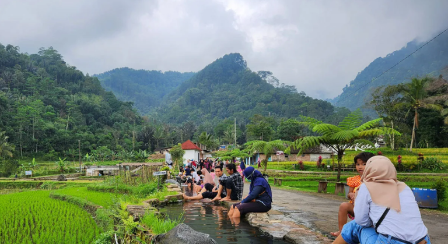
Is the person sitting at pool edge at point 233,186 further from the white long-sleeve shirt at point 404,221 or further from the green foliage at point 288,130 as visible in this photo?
the green foliage at point 288,130

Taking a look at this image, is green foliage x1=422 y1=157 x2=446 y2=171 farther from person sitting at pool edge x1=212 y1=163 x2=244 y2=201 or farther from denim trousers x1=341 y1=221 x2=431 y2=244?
denim trousers x1=341 y1=221 x2=431 y2=244

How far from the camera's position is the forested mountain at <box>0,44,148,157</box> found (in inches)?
2299

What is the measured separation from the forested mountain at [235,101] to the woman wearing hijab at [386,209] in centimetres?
9734

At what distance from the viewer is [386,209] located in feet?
8.22

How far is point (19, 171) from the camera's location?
3300 cm

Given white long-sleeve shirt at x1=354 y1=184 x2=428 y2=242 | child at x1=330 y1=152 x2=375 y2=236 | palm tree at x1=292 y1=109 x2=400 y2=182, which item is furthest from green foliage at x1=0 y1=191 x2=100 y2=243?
palm tree at x1=292 y1=109 x2=400 y2=182

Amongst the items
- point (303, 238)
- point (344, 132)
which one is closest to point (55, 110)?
point (344, 132)

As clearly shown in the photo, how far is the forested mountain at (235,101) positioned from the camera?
390 feet

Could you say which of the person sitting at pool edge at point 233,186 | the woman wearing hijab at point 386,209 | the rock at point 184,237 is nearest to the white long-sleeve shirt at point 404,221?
the woman wearing hijab at point 386,209

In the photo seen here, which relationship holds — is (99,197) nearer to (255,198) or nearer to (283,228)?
(255,198)

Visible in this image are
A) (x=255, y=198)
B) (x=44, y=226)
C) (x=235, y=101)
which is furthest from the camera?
(x=235, y=101)

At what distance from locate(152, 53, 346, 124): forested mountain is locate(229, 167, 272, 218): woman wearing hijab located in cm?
9415

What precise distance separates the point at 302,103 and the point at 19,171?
104 metres

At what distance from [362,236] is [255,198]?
10.7 ft
